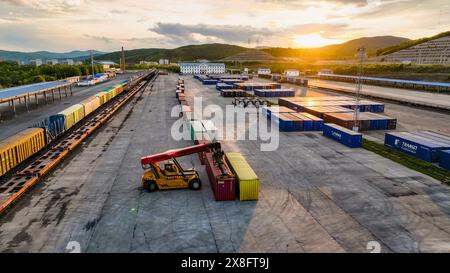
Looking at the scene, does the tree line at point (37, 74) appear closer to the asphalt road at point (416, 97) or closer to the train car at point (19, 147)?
the train car at point (19, 147)

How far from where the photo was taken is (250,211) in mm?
23969

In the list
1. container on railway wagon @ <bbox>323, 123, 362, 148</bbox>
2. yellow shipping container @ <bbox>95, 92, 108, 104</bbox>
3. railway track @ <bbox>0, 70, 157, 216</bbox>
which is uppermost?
yellow shipping container @ <bbox>95, 92, 108, 104</bbox>

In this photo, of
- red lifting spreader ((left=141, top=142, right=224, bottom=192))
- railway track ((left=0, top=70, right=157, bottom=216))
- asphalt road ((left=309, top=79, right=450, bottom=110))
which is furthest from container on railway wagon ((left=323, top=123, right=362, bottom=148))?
asphalt road ((left=309, top=79, right=450, bottom=110))

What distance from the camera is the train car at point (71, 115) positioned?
48.2 meters

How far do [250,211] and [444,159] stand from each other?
24017 mm

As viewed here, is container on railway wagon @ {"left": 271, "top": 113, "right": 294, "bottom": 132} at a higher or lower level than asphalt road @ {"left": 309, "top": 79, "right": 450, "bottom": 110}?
lower

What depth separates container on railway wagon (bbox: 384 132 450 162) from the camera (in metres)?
35.7

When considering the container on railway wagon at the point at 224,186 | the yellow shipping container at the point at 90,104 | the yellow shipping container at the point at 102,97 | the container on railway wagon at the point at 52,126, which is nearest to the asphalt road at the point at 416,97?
the container on railway wagon at the point at 224,186

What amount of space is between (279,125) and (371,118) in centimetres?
1583

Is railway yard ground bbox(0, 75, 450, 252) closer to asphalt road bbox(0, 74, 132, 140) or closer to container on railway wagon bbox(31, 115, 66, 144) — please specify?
container on railway wagon bbox(31, 115, 66, 144)

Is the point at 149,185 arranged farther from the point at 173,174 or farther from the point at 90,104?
the point at 90,104

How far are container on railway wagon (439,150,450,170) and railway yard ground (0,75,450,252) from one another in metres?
4.13

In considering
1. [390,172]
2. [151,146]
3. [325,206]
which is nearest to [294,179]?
[325,206]

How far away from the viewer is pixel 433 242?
2003 cm
